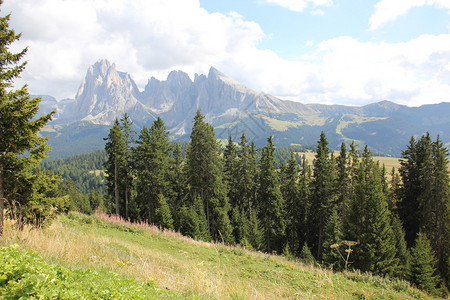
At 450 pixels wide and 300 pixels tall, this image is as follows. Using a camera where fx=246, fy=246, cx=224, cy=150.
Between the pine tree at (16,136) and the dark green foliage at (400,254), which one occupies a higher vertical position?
the pine tree at (16,136)

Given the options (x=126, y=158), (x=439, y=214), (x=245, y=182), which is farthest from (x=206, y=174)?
(x=439, y=214)

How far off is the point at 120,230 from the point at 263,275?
11.9 m

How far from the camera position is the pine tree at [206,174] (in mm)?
32406

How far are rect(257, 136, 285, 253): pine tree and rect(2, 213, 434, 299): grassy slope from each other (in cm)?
2116

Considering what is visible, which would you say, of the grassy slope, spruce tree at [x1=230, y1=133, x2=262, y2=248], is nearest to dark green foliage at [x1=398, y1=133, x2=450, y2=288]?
spruce tree at [x1=230, y1=133, x2=262, y2=248]

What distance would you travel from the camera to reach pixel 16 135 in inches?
318

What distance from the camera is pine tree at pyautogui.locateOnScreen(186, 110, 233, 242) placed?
32406 mm

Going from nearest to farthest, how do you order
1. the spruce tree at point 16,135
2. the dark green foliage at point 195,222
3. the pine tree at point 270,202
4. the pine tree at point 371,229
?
the spruce tree at point 16,135, the pine tree at point 371,229, the dark green foliage at point 195,222, the pine tree at point 270,202

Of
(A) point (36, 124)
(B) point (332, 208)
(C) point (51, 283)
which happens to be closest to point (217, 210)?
(B) point (332, 208)

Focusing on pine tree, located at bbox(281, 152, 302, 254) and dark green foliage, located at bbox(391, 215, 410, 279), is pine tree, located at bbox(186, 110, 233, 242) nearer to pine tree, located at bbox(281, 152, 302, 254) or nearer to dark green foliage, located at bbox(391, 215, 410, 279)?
pine tree, located at bbox(281, 152, 302, 254)

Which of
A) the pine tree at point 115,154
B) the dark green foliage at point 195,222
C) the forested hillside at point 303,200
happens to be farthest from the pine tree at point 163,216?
the pine tree at point 115,154

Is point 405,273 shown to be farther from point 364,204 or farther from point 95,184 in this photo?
point 95,184

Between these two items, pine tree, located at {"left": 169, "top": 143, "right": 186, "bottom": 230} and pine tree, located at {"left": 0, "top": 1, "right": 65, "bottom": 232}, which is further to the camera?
pine tree, located at {"left": 169, "top": 143, "right": 186, "bottom": 230}

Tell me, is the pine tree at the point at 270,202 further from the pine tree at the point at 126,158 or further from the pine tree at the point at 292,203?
the pine tree at the point at 126,158
